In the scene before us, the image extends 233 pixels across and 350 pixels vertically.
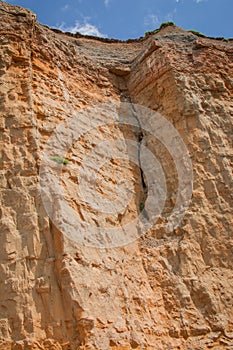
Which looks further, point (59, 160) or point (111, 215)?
point (111, 215)

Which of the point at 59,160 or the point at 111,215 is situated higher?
the point at 59,160

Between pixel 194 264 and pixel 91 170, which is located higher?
pixel 91 170

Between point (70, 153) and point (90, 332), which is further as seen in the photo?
point (70, 153)

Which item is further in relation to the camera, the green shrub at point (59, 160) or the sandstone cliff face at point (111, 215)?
the green shrub at point (59, 160)

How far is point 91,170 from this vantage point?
30.9 ft

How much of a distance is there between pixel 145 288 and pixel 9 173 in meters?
3.51

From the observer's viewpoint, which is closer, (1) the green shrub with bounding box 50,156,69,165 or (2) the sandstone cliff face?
(2) the sandstone cliff face

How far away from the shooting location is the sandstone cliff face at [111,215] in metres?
6.98

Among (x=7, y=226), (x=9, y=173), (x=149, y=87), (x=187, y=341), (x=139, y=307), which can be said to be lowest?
(x=187, y=341)

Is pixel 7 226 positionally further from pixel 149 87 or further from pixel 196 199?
pixel 149 87

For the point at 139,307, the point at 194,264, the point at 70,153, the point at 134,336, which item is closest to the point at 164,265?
the point at 194,264

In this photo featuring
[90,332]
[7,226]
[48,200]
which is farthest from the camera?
[48,200]

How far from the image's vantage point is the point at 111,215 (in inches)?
356

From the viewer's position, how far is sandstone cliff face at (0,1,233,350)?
22.9ft
